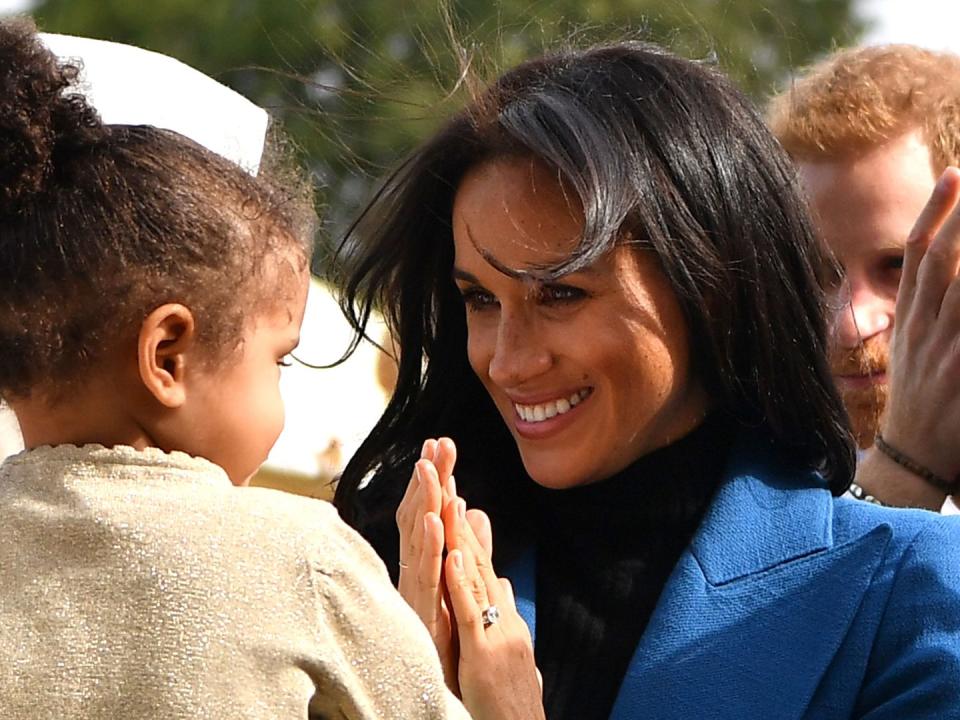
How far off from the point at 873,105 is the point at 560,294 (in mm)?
1158

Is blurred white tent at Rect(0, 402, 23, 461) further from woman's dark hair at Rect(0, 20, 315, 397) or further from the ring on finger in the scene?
woman's dark hair at Rect(0, 20, 315, 397)

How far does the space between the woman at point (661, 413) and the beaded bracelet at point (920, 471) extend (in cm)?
21

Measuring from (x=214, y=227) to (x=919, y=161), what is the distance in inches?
78.5

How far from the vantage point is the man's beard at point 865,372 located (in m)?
3.66

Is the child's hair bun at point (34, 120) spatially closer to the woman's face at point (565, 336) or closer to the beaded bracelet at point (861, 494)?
the woman's face at point (565, 336)

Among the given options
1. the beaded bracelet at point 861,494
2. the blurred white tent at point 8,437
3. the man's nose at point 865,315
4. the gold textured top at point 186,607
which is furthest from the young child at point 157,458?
the blurred white tent at point 8,437

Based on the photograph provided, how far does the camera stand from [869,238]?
144 inches

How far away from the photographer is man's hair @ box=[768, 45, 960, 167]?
12.3 feet

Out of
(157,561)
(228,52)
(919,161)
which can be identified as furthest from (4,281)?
(228,52)

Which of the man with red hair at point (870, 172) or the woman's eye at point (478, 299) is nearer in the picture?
the woman's eye at point (478, 299)

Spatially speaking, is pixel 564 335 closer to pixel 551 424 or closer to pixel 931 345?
pixel 551 424

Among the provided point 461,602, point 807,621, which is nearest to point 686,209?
point 807,621

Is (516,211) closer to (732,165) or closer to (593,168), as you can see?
(593,168)

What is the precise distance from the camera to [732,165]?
301cm
